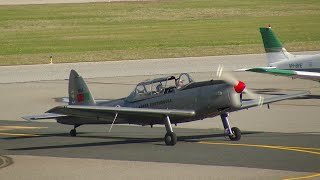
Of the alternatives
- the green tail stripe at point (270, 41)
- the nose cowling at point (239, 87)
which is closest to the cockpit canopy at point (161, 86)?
the nose cowling at point (239, 87)

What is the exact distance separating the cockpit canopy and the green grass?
30579 millimetres

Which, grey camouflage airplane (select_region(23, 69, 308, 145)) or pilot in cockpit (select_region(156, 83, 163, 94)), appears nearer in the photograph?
grey camouflage airplane (select_region(23, 69, 308, 145))

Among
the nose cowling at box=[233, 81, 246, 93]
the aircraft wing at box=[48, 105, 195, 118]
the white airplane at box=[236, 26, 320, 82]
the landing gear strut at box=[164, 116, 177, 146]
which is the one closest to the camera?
the aircraft wing at box=[48, 105, 195, 118]

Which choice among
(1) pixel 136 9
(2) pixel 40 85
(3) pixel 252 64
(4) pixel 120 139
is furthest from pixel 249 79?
(1) pixel 136 9

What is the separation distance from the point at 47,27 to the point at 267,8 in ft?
83.4

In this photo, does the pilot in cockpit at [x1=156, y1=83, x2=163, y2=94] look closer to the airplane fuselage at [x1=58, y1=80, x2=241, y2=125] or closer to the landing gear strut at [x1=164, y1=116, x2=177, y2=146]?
the airplane fuselage at [x1=58, y1=80, x2=241, y2=125]

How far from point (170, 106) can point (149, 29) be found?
172ft

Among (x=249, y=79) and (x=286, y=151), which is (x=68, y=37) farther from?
(x=286, y=151)

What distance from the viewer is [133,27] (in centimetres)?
8119

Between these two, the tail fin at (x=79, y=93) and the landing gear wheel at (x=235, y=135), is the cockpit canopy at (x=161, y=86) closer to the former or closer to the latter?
the tail fin at (x=79, y=93)

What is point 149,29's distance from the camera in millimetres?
79562

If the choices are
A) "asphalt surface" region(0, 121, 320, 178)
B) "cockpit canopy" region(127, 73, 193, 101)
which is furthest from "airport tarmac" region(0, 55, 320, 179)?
"cockpit canopy" region(127, 73, 193, 101)

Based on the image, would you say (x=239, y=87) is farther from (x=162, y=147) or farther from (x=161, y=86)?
(x=162, y=147)

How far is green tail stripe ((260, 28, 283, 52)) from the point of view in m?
42.5
